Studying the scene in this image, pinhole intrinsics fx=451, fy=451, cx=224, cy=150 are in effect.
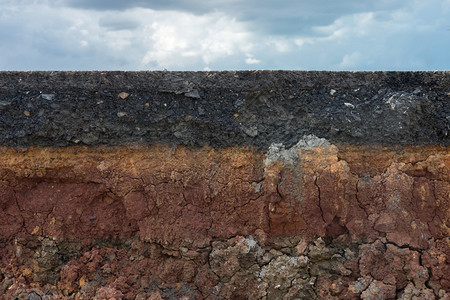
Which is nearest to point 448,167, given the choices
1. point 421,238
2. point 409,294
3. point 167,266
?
point 421,238

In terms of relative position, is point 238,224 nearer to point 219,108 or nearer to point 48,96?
point 219,108

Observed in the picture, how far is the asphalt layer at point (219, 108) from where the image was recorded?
3.57 meters

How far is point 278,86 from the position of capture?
142 inches

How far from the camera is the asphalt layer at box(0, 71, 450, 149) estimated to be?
141 inches

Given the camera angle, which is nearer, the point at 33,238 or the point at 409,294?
the point at 409,294

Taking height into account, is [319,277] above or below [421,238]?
below

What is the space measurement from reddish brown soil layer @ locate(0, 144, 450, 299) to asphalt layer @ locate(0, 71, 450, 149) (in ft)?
0.40

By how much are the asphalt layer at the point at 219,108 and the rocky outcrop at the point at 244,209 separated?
18 mm

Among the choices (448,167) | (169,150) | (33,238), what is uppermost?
(169,150)

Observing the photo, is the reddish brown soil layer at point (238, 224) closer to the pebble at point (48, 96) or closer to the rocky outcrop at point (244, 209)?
the rocky outcrop at point (244, 209)

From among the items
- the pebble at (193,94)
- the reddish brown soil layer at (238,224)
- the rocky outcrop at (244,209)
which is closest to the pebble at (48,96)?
the rocky outcrop at (244,209)

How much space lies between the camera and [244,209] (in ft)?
11.9

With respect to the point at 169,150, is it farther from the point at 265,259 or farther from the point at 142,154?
the point at 265,259

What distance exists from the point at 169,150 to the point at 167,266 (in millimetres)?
929
